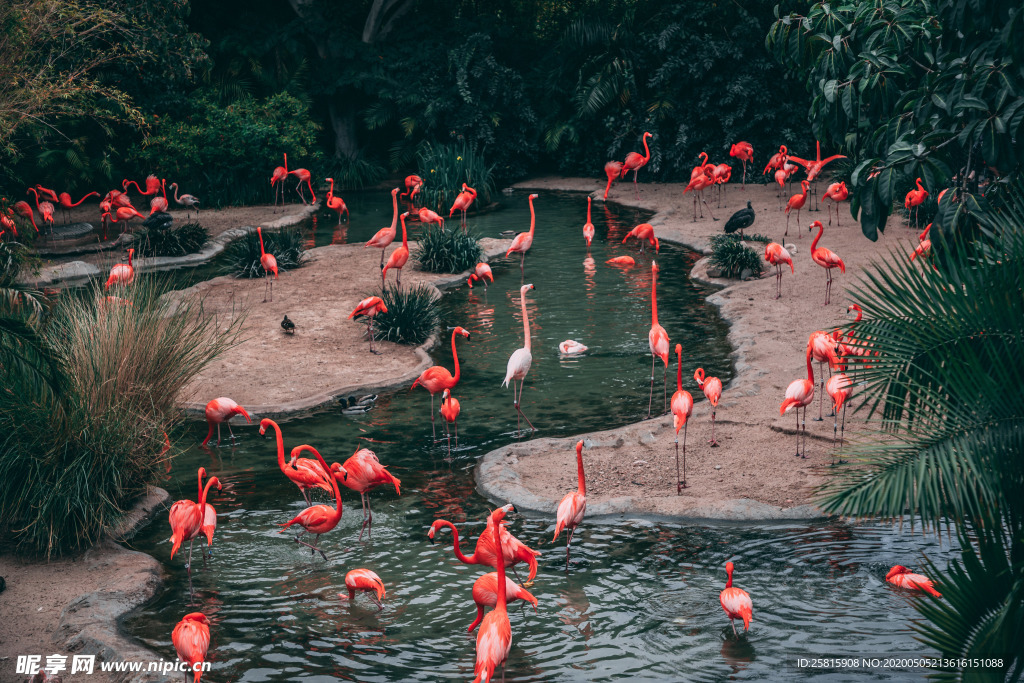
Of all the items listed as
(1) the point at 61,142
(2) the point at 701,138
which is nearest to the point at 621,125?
(2) the point at 701,138

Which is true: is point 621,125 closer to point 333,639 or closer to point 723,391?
point 723,391

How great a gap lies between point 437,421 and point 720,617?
382cm

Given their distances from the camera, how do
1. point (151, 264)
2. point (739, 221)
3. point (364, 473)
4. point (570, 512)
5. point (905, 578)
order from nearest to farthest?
point (905, 578), point (570, 512), point (364, 473), point (739, 221), point (151, 264)

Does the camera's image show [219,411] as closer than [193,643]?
No

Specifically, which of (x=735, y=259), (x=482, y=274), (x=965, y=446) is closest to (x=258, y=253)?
(x=482, y=274)

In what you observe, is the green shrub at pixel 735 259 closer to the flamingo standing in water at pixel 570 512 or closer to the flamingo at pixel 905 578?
the flamingo standing in water at pixel 570 512

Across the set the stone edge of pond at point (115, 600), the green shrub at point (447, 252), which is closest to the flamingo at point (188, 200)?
the green shrub at point (447, 252)

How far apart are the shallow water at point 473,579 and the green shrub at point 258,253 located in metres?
4.78

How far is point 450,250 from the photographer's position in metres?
13.1

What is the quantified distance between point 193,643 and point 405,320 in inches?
240

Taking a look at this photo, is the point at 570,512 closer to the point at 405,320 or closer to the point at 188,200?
the point at 405,320

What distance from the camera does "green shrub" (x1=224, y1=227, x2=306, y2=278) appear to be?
12434 millimetres

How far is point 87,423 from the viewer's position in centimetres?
601

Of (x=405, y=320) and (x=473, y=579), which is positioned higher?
(x=405, y=320)
